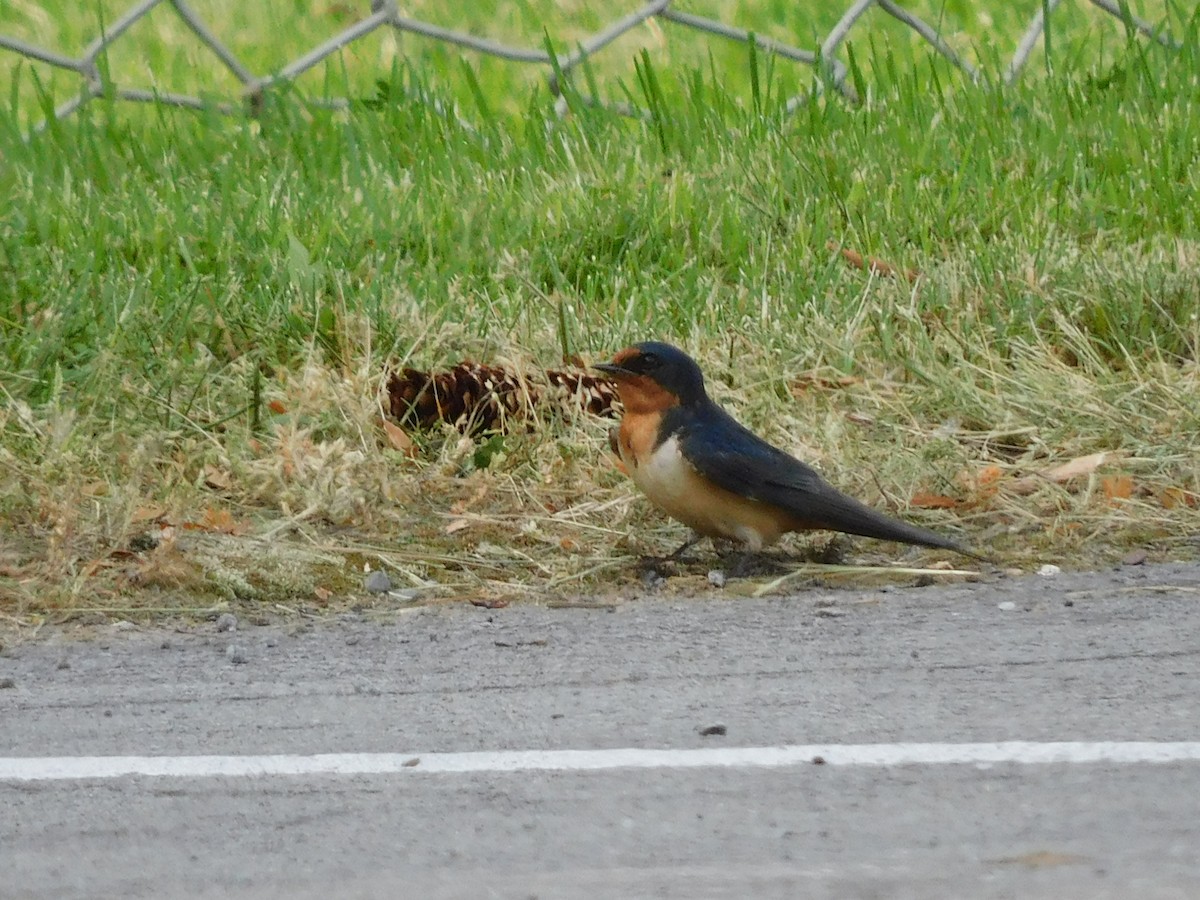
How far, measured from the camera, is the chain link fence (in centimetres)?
872

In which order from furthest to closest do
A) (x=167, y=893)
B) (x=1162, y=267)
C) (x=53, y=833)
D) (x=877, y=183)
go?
(x=877, y=183) < (x=1162, y=267) < (x=53, y=833) < (x=167, y=893)

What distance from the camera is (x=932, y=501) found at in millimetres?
5355

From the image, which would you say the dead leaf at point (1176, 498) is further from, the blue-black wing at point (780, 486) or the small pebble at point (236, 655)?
the small pebble at point (236, 655)

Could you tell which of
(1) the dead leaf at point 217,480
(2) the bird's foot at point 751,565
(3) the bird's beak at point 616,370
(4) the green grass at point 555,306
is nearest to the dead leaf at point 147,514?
(4) the green grass at point 555,306

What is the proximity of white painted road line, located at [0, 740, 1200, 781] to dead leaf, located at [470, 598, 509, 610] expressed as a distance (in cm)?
118

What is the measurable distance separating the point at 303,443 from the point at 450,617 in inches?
42.9

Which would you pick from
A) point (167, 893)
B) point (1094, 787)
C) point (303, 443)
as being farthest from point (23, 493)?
point (1094, 787)

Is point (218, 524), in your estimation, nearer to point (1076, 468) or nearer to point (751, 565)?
point (751, 565)

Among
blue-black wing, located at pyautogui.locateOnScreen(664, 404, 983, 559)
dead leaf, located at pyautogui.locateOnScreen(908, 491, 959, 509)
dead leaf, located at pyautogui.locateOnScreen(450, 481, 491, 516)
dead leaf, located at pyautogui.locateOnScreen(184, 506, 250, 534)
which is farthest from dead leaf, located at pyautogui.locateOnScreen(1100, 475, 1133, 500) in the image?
dead leaf, located at pyautogui.locateOnScreen(184, 506, 250, 534)

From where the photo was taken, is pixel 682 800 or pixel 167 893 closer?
pixel 167 893

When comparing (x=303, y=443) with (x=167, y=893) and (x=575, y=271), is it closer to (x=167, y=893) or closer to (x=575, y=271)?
(x=575, y=271)

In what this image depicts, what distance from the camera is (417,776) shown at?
3.44 metres

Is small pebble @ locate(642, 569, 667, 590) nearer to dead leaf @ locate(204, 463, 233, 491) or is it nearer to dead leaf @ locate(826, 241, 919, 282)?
dead leaf @ locate(204, 463, 233, 491)

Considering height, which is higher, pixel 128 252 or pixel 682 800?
pixel 128 252
